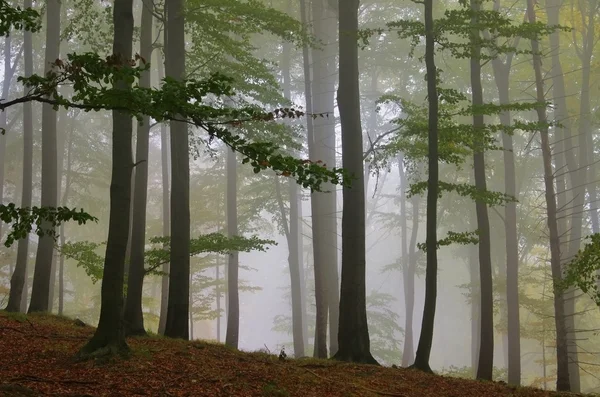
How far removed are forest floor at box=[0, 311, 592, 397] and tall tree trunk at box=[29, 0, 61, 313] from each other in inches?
101

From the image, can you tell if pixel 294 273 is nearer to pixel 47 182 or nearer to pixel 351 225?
pixel 47 182

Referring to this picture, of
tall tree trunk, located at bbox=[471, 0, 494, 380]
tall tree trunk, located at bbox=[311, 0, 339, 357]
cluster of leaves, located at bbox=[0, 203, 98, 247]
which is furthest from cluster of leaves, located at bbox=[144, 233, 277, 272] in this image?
cluster of leaves, located at bbox=[0, 203, 98, 247]

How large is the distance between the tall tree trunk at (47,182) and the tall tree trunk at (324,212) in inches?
263

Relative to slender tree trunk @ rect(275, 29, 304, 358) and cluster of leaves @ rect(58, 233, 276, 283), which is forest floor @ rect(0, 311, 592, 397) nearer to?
cluster of leaves @ rect(58, 233, 276, 283)

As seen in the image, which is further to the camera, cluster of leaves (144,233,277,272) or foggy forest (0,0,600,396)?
cluster of leaves (144,233,277,272)

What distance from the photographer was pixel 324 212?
17344 mm

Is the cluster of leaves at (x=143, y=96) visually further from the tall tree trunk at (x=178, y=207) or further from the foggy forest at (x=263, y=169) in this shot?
the tall tree trunk at (x=178, y=207)

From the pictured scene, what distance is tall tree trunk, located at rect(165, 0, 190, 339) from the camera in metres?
10.1

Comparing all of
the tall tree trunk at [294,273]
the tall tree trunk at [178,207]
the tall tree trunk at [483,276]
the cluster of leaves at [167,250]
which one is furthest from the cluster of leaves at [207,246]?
the tall tree trunk at [294,273]

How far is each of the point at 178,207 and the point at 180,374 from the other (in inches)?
170

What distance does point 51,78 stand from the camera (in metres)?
4.19

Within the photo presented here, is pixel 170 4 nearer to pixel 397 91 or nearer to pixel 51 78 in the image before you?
pixel 51 78

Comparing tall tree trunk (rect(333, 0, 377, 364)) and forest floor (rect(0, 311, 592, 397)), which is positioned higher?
tall tree trunk (rect(333, 0, 377, 364))

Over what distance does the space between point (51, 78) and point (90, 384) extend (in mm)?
3375
